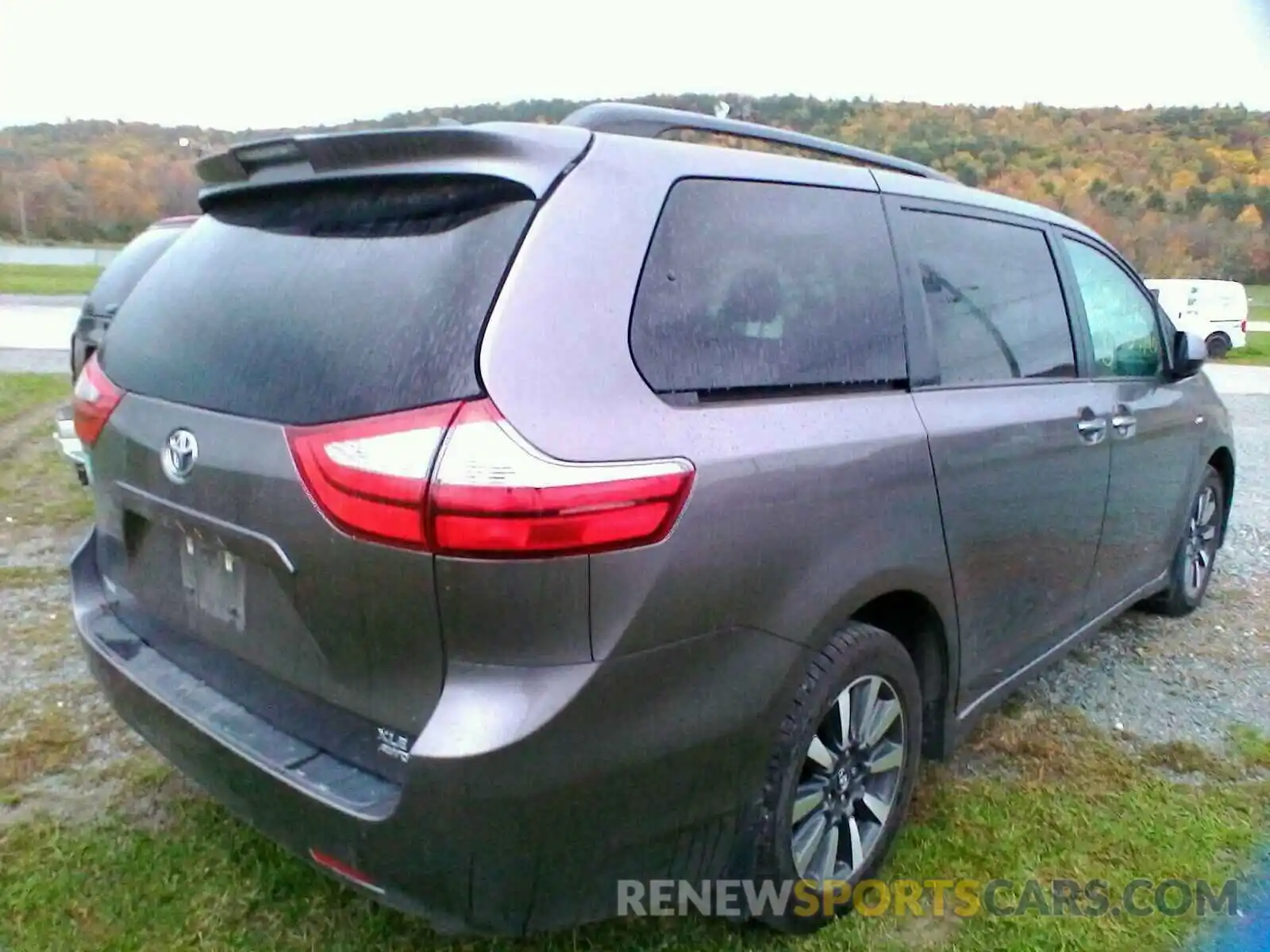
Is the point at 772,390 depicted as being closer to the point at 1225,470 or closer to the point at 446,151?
the point at 446,151

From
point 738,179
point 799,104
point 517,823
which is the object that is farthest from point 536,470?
point 799,104

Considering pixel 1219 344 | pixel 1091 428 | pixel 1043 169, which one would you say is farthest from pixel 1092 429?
pixel 1043 169

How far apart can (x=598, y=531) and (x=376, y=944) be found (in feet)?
4.05

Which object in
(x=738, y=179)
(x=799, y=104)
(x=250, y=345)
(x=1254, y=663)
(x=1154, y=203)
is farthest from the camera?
(x=1154, y=203)

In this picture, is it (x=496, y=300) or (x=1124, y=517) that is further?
(x=1124, y=517)

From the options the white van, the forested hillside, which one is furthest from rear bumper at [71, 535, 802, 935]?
the white van

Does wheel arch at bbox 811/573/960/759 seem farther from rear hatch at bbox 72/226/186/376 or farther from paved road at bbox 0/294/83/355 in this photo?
paved road at bbox 0/294/83/355

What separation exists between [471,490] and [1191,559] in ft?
13.4

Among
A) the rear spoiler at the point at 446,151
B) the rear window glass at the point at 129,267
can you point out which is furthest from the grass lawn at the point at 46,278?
the rear spoiler at the point at 446,151

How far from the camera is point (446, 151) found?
193 centimetres

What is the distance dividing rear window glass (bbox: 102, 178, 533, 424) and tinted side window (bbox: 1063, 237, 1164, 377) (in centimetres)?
244

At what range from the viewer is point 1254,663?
4.11m

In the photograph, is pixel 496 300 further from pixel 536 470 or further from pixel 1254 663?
pixel 1254 663

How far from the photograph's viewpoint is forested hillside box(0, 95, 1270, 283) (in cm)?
2525
